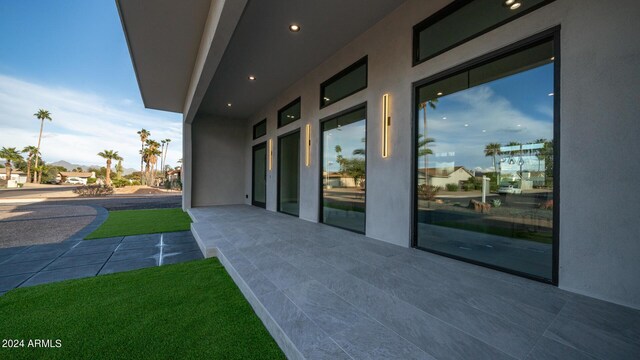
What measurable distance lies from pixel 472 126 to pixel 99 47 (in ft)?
80.2

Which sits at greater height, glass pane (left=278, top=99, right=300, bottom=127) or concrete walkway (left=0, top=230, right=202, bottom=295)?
glass pane (left=278, top=99, right=300, bottom=127)

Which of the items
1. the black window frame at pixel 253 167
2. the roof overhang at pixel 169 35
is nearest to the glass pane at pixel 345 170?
the roof overhang at pixel 169 35

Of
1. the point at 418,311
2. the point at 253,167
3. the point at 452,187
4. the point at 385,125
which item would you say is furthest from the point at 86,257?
the point at 253,167

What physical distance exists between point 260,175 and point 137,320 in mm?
7439

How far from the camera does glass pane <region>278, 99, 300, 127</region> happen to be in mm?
6918

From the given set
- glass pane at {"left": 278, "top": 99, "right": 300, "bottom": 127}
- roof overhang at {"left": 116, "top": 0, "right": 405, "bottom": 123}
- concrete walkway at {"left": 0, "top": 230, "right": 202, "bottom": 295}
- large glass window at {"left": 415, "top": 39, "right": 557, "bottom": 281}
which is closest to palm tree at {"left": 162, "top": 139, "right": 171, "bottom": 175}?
roof overhang at {"left": 116, "top": 0, "right": 405, "bottom": 123}

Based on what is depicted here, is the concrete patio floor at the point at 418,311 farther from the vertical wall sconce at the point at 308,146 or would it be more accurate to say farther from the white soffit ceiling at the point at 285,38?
the white soffit ceiling at the point at 285,38

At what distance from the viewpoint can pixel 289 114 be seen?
24.0 ft

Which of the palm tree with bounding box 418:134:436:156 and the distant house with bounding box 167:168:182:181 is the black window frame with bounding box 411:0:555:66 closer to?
the palm tree with bounding box 418:134:436:156

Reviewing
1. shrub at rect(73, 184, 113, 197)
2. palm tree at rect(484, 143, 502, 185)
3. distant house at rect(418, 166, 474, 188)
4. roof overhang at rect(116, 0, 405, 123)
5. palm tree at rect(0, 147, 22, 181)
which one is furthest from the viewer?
palm tree at rect(0, 147, 22, 181)

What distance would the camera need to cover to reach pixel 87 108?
26.5 m

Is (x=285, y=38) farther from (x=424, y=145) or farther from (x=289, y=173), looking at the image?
(x=289, y=173)

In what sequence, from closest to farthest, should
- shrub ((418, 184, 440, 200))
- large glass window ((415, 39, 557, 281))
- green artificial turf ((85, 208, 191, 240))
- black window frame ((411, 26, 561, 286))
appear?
1. black window frame ((411, 26, 561, 286))
2. large glass window ((415, 39, 557, 281))
3. shrub ((418, 184, 440, 200))
4. green artificial turf ((85, 208, 191, 240))

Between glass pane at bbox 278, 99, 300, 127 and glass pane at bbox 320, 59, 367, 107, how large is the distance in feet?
4.43
